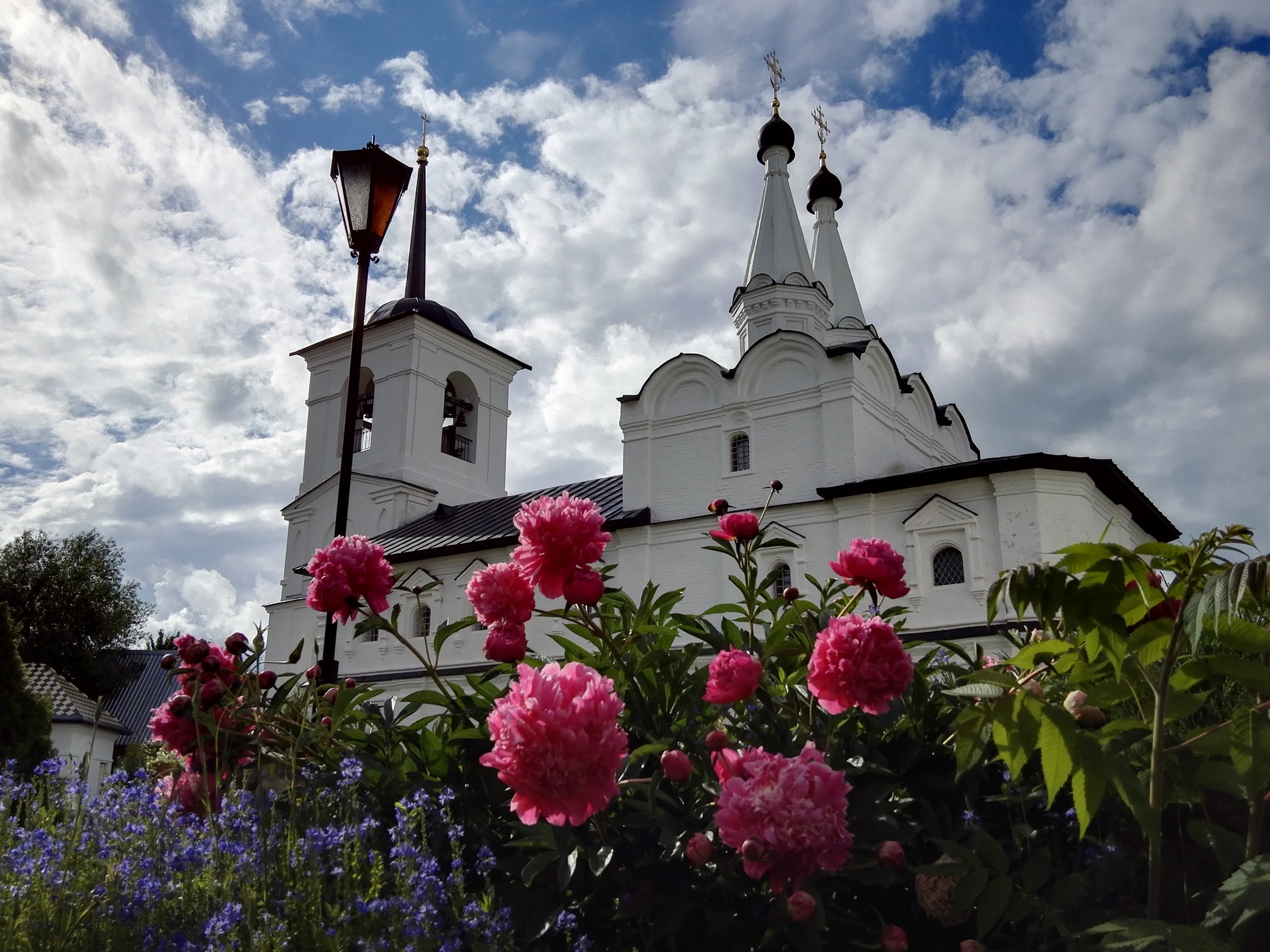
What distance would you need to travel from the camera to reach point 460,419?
26250 mm

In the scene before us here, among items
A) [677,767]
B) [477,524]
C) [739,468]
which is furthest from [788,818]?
[477,524]

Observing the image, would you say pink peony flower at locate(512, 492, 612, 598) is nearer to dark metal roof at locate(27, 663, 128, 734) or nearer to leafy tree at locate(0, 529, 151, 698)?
dark metal roof at locate(27, 663, 128, 734)

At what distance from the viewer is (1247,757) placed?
170 cm

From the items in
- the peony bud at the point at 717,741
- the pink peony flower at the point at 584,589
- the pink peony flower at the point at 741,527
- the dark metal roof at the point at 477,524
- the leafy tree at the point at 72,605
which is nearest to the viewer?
the peony bud at the point at 717,741

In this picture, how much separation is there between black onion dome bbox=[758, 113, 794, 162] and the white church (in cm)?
5

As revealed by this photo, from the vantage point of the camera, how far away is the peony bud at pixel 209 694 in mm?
2494

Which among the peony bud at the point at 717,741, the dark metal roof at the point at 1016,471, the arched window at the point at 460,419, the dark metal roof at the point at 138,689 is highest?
the arched window at the point at 460,419

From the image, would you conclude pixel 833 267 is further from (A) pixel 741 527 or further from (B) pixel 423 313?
(A) pixel 741 527

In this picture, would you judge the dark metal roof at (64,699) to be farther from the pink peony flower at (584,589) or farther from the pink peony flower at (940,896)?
the pink peony flower at (940,896)

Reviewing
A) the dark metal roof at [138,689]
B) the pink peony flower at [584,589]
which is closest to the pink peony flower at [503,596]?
the pink peony flower at [584,589]

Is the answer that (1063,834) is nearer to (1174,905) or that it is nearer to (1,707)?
(1174,905)

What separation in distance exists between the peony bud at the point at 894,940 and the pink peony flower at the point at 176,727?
1879mm

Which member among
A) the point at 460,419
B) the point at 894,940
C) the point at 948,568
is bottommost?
the point at 894,940

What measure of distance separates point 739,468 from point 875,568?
1619 cm
